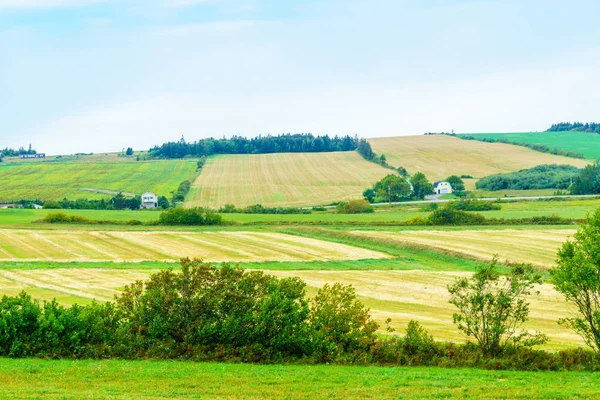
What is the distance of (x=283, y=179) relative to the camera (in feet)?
506

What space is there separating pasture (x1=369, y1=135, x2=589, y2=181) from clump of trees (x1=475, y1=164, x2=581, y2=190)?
1149 cm

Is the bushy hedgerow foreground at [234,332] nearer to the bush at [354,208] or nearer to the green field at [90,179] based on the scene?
the bush at [354,208]

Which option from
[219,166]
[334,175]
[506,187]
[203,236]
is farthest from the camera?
[219,166]

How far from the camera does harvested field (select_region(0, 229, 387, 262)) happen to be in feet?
211

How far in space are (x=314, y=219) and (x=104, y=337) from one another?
71.5 m

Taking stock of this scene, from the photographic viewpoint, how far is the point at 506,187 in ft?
469

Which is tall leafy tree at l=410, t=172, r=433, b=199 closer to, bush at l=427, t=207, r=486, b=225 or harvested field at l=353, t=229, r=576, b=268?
bush at l=427, t=207, r=486, b=225

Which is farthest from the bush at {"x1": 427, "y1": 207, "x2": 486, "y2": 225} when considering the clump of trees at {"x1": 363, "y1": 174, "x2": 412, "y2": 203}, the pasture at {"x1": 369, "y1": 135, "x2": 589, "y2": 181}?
the pasture at {"x1": 369, "y1": 135, "x2": 589, "y2": 181}

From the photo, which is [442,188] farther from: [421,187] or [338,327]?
[338,327]

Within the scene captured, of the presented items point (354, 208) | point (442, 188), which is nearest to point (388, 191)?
point (442, 188)

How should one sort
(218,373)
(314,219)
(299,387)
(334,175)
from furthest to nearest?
(334,175)
(314,219)
(218,373)
(299,387)

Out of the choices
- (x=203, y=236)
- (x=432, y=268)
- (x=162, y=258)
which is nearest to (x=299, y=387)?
(x=432, y=268)

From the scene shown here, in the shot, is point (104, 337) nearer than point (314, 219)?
Yes

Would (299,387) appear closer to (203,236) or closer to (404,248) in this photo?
(404,248)
